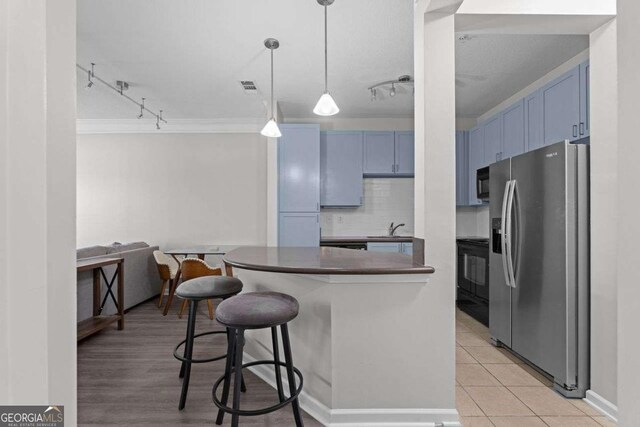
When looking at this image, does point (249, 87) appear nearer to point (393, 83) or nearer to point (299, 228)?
point (393, 83)

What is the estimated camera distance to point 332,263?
1782 mm

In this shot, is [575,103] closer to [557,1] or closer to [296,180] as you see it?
[557,1]

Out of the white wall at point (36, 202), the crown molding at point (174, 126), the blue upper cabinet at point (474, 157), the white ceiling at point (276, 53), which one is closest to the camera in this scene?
the white wall at point (36, 202)

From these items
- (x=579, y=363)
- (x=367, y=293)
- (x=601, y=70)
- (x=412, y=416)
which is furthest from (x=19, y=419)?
(x=601, y=70)

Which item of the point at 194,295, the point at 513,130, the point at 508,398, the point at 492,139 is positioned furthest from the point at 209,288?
the point at 492,139

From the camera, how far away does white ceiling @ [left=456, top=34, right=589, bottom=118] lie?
8.75 ft

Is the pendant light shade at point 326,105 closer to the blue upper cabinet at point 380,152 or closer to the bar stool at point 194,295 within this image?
the bar stool at point 194,295

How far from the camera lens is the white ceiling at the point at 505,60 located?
2.67 m

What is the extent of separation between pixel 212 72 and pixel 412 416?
3.43 metres

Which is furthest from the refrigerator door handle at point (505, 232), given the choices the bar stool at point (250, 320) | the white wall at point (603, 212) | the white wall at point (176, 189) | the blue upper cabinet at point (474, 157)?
the white wall at point (176, 189)

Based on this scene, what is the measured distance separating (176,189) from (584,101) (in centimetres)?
507

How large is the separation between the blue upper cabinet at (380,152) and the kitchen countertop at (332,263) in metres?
2.38

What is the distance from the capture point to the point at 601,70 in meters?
1.93

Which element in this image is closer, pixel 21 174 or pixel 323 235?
pixel 21 174
